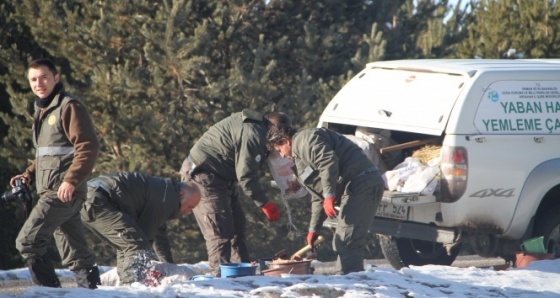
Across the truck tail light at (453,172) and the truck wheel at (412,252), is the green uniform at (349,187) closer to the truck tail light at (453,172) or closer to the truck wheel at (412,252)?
the truck tail light at (453,172)

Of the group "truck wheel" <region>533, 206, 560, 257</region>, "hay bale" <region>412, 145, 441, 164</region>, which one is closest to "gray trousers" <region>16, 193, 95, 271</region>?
"hay bale" <region>412, 145, 441, 164</region>

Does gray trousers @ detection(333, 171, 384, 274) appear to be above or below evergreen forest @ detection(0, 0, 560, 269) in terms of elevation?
below

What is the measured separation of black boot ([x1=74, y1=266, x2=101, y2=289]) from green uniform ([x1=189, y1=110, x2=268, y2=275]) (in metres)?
1.61

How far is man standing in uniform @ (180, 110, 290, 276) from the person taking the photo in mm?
8945

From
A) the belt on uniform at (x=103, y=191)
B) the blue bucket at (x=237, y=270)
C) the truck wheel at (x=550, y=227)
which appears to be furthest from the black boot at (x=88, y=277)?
the truck wheel at (x=550, y=227)

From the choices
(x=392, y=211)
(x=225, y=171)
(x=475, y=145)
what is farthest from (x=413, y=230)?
(x=225, y=171)

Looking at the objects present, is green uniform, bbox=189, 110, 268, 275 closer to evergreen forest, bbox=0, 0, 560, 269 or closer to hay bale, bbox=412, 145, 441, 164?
hay bale, bbox=412, 145, 441, 164

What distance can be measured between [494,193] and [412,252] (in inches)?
58.3

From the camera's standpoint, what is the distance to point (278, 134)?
8523mm

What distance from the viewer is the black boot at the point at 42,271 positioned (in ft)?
23.5

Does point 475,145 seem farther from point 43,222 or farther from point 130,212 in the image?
point 43,222

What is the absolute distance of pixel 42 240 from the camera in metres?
7.09

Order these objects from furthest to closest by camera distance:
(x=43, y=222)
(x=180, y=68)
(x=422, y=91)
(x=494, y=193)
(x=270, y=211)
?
(x=180, y=68)
(x=422, y=91)
(x=494, y=193)
(x=270, y=211)
(x=43, y=222)

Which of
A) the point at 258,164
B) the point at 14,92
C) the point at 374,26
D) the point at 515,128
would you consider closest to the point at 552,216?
the point at 515,128
